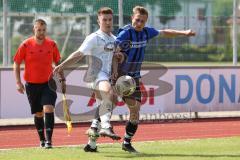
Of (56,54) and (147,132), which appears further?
(147,132)

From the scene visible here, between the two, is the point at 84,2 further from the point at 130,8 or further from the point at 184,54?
the point at 184,54

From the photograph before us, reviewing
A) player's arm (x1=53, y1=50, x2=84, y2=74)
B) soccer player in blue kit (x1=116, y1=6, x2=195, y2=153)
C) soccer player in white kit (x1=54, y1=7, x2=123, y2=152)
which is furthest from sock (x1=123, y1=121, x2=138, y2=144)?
player's arm (x1=53, y1=50, x2=84, y2=74)

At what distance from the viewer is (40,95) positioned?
12.9 m

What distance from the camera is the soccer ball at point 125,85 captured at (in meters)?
11.5

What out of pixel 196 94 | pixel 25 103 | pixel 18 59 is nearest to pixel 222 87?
pixel 196 94

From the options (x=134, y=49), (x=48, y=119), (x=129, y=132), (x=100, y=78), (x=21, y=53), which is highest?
(x=134, y=49)

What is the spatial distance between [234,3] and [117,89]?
9.67 meters

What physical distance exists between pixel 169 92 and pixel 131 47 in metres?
8.20

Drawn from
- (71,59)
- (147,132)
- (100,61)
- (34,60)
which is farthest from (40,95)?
(147,132)

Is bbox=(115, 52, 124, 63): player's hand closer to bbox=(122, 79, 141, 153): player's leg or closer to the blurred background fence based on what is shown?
bbox=(122, 79, 141, 153): player's leg

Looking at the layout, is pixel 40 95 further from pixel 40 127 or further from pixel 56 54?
pixel 56 54

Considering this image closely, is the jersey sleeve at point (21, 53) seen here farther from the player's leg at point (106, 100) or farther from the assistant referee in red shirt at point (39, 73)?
the player's leg at point (106, 100)

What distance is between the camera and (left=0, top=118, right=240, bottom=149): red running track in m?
14.3

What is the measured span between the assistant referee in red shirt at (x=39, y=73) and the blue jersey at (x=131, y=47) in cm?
164
